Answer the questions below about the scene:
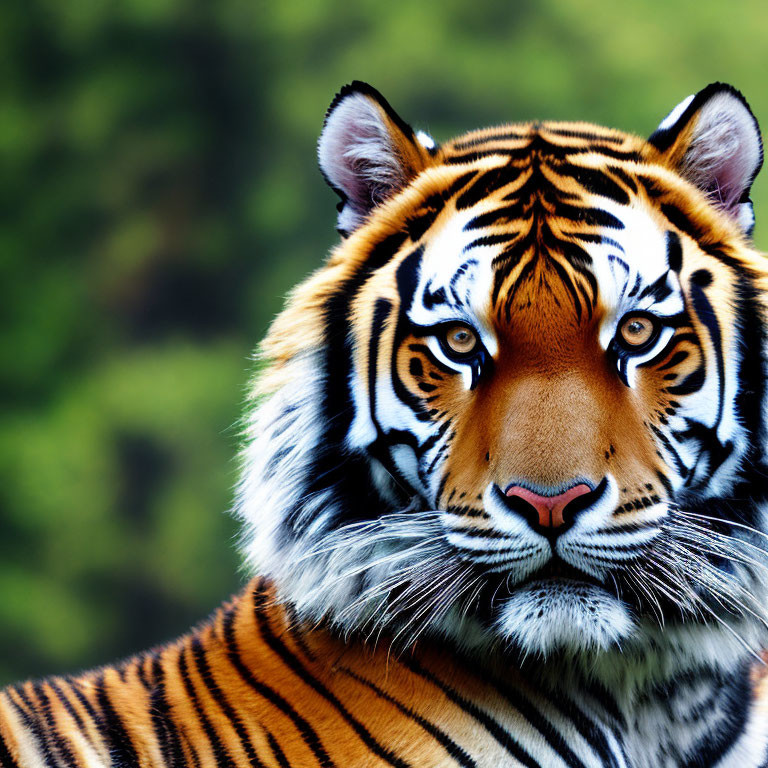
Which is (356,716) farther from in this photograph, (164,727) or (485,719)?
(164,727)

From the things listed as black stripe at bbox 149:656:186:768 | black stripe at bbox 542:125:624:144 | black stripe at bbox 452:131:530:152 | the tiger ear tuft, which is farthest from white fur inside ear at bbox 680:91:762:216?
black stripe at bbox 149:656:186:768

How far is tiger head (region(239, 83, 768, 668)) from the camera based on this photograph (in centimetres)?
135

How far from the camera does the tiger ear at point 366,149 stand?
163 centimetres

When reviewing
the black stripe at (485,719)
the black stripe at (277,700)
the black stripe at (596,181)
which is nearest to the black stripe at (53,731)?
the black stripe at (277,700)

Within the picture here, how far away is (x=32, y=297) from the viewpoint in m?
7.86

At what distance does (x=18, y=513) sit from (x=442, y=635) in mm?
6420

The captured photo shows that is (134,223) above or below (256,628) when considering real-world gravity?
above

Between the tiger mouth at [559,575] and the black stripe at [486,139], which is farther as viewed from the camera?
the black stripe at [486,139]

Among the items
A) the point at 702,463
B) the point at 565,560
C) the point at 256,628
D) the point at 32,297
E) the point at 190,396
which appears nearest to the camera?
the point at 565,560

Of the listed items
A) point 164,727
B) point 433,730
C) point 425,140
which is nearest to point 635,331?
point 425,140

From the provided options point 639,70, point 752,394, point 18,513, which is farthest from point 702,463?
point 639,70

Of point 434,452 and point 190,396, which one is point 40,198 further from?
point 434,452

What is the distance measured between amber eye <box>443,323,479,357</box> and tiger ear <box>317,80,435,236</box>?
1.02ft

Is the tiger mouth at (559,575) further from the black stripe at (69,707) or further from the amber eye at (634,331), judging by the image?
the black stripe at (69,707)
